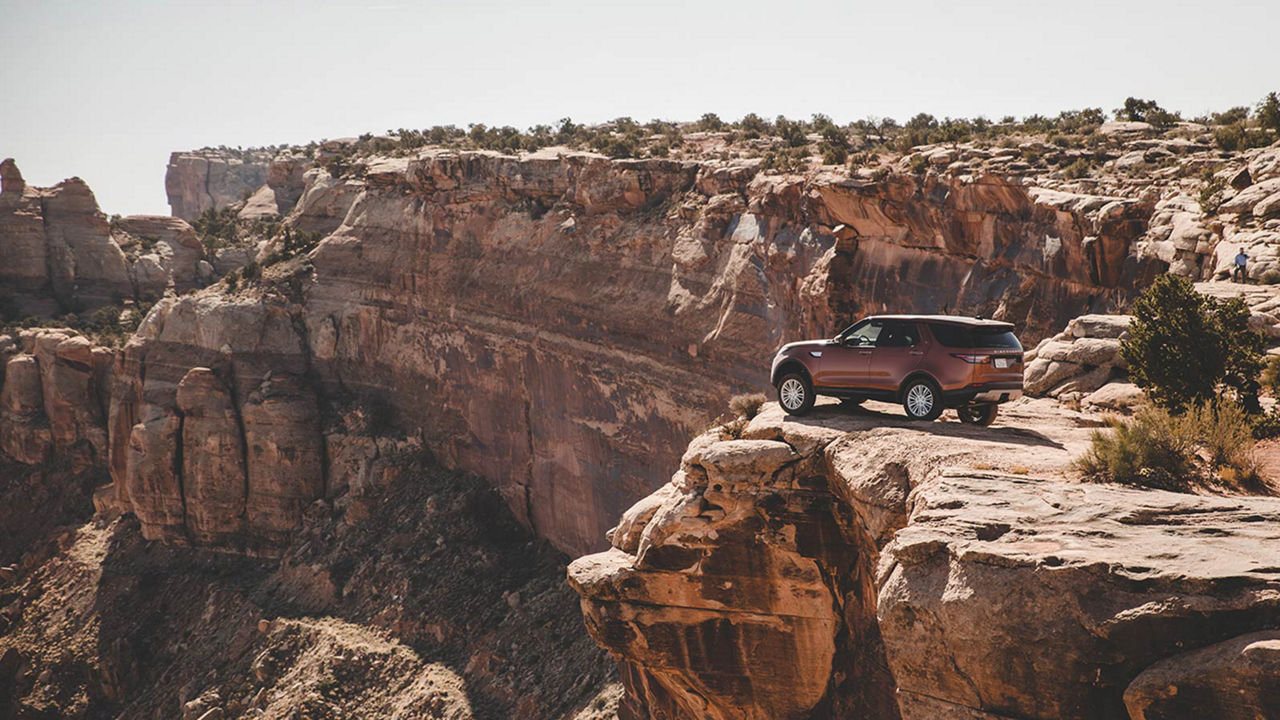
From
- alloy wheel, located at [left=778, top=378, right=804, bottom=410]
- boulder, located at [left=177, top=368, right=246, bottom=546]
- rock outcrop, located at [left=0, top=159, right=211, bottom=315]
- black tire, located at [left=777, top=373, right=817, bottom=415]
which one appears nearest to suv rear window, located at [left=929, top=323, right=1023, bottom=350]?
black tire, located at [left=777, top=373, right=817, bottom=415]

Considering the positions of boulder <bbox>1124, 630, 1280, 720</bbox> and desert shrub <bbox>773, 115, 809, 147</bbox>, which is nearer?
boulder <bbox>1124, 630, 1280, 720</bbox>

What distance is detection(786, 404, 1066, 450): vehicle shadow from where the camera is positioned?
46.0ft

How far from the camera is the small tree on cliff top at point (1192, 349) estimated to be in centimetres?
1468

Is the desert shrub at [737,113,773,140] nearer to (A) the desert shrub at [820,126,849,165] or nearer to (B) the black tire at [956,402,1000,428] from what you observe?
(A) the desert shrub at [820,126,849,165]

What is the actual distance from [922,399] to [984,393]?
92 centimetres

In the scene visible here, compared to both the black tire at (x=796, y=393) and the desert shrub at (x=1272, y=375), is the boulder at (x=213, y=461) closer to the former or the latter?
the black tire at (x=796, y=393)

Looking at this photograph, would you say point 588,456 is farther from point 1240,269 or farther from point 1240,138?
point 1240,269

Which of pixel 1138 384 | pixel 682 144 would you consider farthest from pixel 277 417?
pixel 1138 384

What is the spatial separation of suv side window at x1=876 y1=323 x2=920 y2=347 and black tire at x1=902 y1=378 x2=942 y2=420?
0.61 meters

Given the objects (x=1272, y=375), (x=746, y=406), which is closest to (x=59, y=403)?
(x=746, y=406)

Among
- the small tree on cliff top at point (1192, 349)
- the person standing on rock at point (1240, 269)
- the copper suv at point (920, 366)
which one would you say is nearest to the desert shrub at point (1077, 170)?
the person standing on rock at point (1240, 269)

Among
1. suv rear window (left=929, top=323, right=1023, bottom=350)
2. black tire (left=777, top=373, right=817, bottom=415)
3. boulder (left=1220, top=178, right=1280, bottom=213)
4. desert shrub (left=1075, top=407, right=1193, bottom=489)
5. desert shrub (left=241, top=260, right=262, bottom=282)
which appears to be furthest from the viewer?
desert shrub (left=241, top=260, right=262, bottom=282)

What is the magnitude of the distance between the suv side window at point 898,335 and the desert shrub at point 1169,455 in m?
3.91

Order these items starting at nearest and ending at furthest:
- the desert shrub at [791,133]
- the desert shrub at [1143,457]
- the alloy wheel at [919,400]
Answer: the desert shrub at [1143,457] < the alloy wheel at [919,400] < the desert shrub at [791,133]
